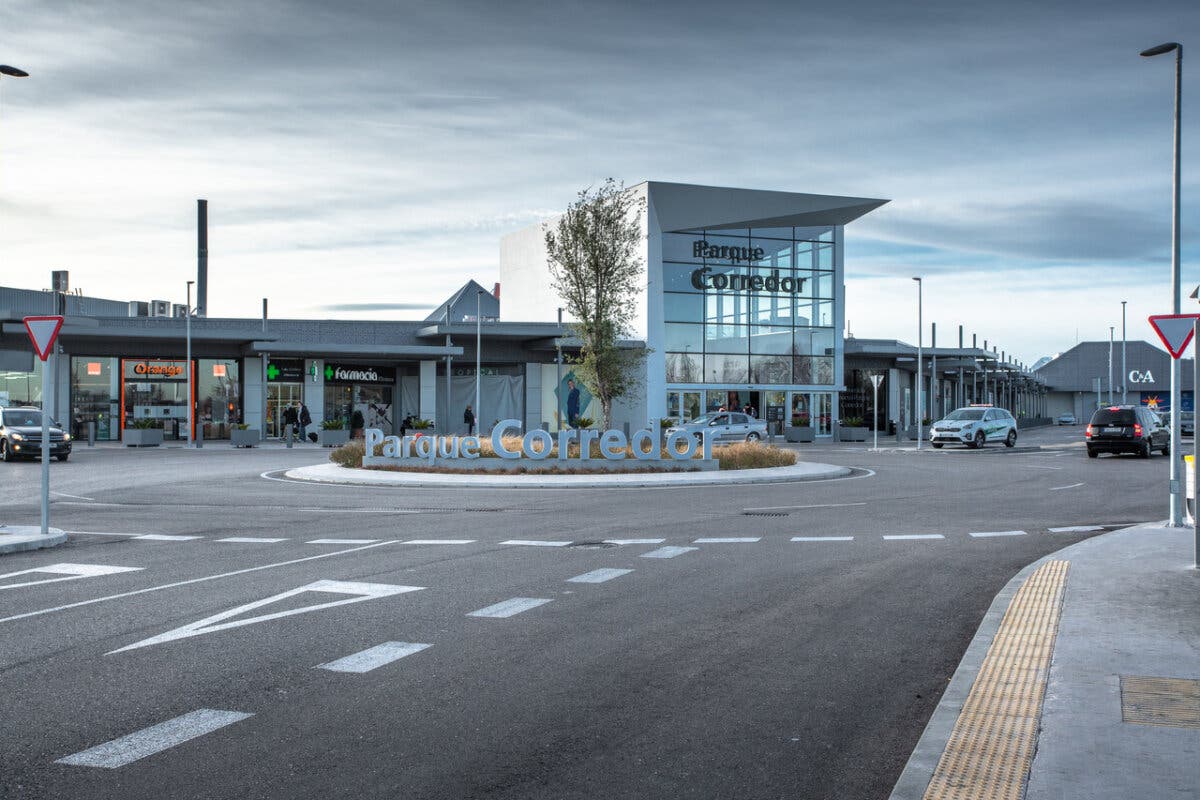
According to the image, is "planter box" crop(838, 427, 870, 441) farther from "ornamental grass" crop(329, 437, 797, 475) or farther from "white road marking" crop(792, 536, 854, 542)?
"white road marking" crop(792, 536, 854, 542)

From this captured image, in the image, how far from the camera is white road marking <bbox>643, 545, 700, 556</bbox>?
12.0 metres

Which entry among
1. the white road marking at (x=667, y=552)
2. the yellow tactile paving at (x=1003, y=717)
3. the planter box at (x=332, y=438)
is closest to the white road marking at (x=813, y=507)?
the white road marking at (x=667, y=552)

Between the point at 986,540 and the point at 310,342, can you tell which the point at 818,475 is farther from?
the point at 310,342

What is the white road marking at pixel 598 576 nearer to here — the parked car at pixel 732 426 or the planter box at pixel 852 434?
the parked car at pixel 732 426

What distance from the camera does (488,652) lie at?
729 cm

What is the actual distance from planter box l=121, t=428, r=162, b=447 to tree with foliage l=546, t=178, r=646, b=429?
19.7 m

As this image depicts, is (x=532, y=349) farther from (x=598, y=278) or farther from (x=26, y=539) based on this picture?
(x=26, y=539)

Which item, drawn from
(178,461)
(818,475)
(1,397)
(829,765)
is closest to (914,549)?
(829,765)

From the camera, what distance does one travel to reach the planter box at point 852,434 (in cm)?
5394

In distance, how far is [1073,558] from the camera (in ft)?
37.1

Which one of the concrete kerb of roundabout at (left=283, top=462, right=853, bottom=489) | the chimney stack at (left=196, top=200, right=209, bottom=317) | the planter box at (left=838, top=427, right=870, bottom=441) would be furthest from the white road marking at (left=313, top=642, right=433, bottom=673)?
the chimney stack at (left=196, top=200, right=209, bottom=317)

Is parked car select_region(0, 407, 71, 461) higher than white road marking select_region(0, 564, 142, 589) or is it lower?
higher

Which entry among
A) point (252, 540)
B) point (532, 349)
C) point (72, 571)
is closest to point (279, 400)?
point (532, 349)

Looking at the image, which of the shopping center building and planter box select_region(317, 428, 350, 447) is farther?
the shopping center building
